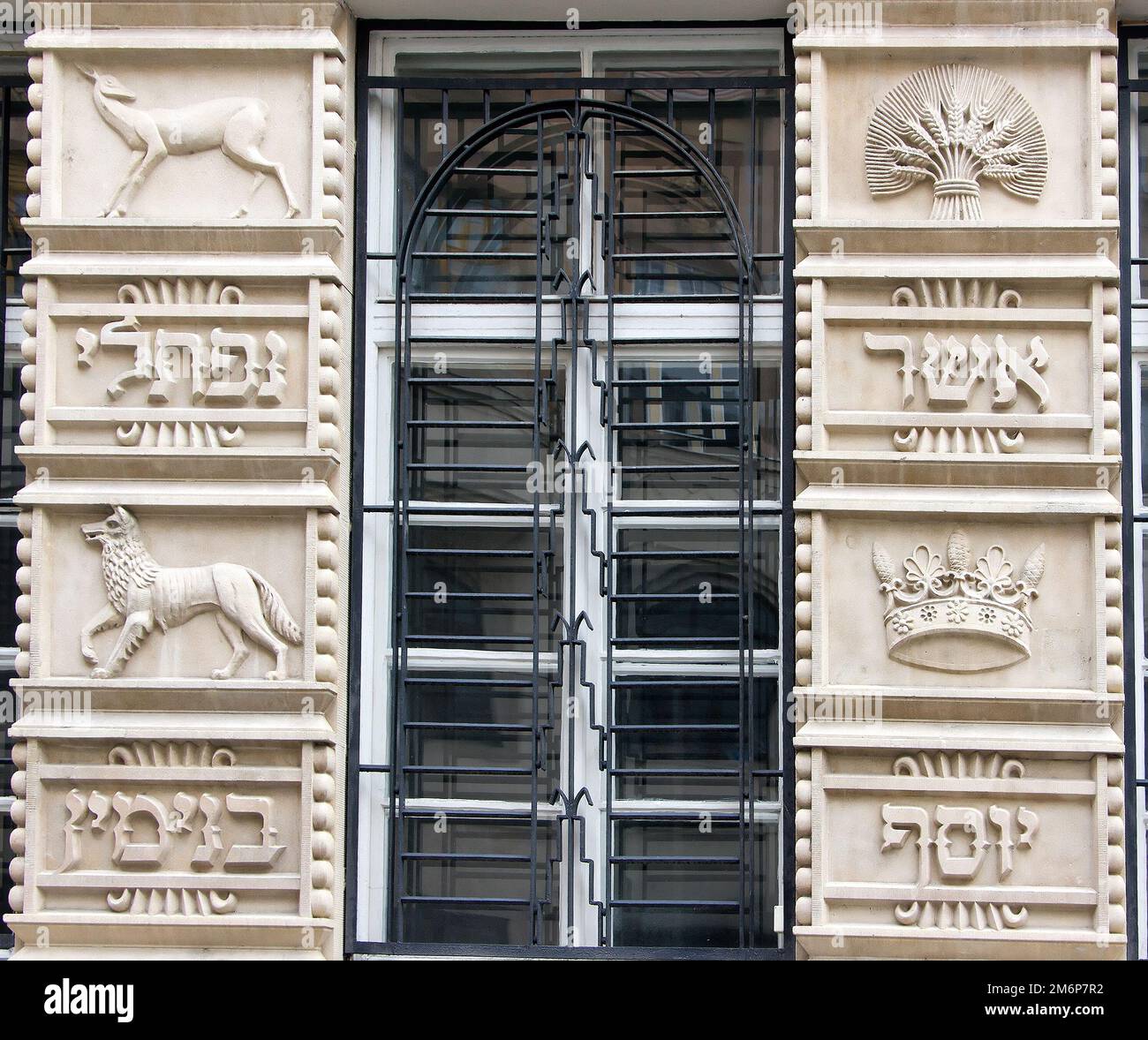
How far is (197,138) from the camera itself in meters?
5.43

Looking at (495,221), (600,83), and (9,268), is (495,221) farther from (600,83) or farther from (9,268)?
(9,268)

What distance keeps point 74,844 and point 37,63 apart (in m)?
2.81

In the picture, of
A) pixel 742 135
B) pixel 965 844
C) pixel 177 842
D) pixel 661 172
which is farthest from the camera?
pixel 742 135

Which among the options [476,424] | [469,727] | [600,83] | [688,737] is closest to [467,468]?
[476,424]

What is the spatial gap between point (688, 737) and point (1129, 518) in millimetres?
1762

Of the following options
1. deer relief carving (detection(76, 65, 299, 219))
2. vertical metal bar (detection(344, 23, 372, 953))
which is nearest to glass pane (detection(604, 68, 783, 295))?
vertical metal bar (detection(344, 23, 372, 953))

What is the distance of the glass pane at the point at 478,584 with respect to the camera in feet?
18.1

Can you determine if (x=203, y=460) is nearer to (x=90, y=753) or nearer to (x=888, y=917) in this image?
(x=90, y=753)

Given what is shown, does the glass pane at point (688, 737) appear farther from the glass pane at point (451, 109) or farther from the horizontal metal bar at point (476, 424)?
the glass pane at point (451, 109)

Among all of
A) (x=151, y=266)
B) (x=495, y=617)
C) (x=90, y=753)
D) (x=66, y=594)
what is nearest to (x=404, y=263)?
(x=151, y=266)

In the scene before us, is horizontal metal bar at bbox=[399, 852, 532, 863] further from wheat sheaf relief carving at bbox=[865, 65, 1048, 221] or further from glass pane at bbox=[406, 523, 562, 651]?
wheat sheaf relief carving at bbox=[865, 65, 1048, 221]

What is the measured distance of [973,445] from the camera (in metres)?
5.24

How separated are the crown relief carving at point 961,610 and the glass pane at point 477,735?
4.13 feet

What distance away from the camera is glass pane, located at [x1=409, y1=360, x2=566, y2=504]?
5.56 m
